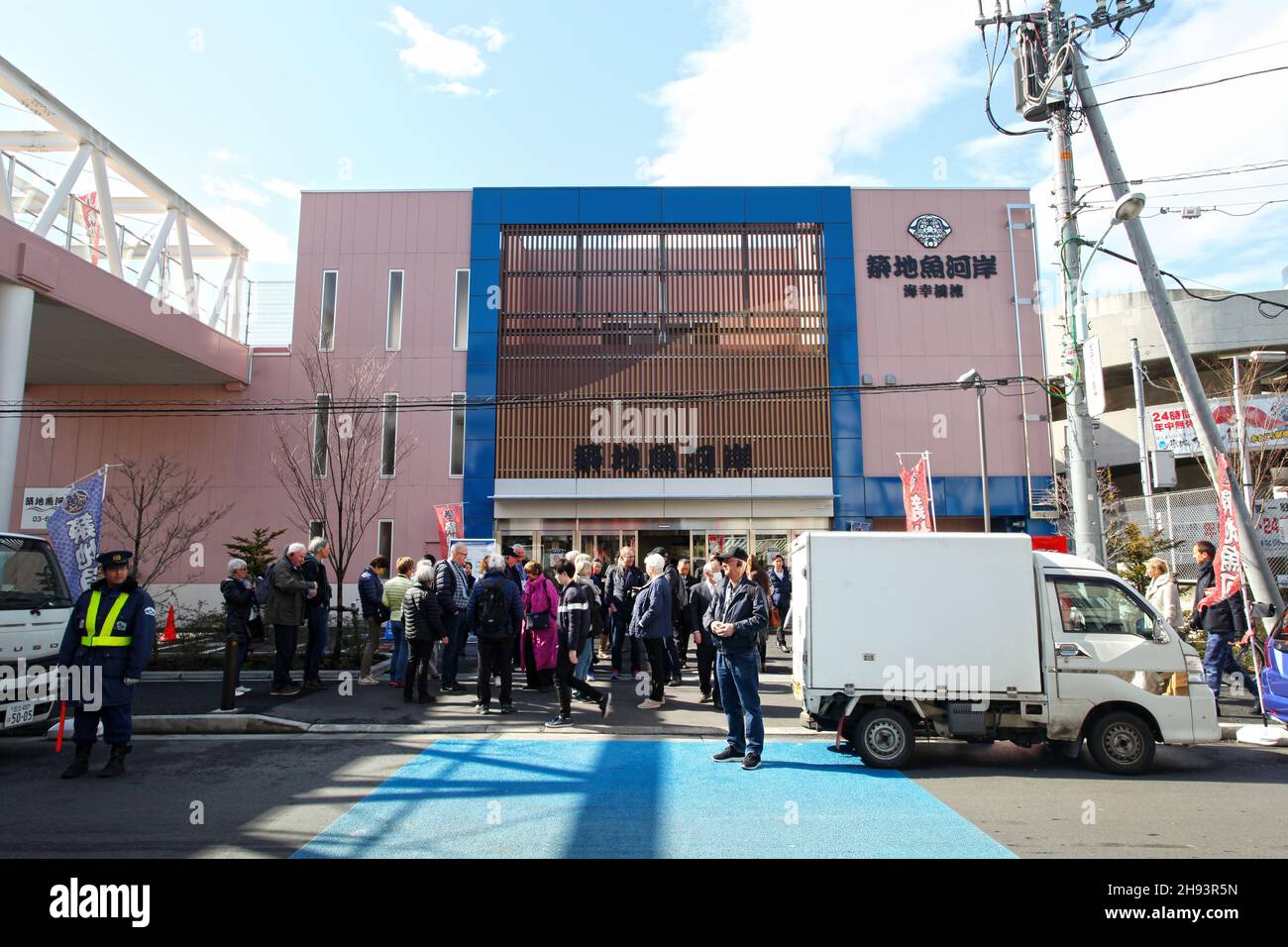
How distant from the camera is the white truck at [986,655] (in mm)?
6988

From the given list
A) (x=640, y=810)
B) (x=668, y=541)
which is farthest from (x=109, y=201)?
(x=640, y=810)

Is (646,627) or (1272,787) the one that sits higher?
(646,627)

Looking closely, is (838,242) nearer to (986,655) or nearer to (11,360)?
(986,655)

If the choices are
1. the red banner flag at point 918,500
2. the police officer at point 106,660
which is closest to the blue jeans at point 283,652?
the police officer at point 106,660

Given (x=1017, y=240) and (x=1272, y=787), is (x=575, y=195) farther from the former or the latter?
(x=1272, y=787)

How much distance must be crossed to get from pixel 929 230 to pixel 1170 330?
13.7 meters

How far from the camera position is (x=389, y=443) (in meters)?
22.2

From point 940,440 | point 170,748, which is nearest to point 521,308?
point 940,440

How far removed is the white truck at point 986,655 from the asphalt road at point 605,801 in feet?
1.31

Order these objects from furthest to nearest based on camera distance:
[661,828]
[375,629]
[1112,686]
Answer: [375,629]
[1112,686]
[661,828]

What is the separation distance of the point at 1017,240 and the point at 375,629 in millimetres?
21713

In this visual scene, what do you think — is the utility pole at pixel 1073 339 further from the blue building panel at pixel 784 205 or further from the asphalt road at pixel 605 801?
the blue building panel at pixel 784 205

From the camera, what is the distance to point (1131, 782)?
22.0 ft

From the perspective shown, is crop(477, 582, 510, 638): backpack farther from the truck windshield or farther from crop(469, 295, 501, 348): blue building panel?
crop(469, 295, 501, 348): blue building panel
